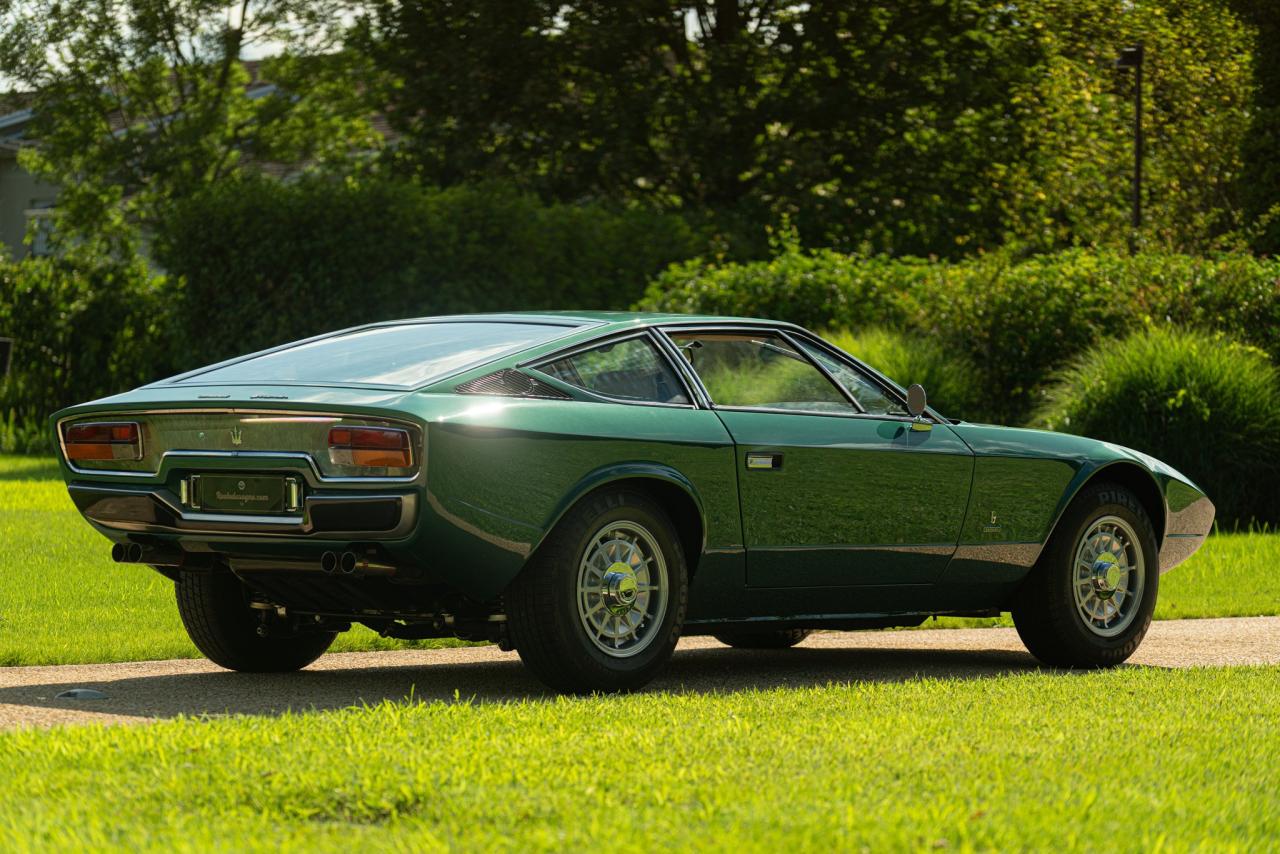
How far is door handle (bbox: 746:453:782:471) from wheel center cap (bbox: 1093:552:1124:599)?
6.20 ft

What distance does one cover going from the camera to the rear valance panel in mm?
6535

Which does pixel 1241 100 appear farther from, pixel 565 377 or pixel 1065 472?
pixel 565 377

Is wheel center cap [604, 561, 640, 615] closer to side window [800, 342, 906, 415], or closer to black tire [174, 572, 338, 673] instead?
black tire [174, 572, 338, 673]

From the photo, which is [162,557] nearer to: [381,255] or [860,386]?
[860,386]

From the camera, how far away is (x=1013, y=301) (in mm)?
17656

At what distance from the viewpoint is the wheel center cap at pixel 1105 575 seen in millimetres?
8766

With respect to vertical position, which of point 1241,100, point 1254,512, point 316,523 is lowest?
point 1254,512

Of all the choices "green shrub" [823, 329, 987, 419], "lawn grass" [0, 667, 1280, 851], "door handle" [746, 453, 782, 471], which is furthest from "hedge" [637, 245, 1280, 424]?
"lawn grass" [0, 667, 1280, 851]

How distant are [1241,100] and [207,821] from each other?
1090 inches

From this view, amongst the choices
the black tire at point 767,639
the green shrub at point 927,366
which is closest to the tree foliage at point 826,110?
the green shrub at point 927,366

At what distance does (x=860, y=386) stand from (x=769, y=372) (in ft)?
1.27

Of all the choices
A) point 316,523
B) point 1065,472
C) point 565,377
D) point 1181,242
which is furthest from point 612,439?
point 1181,242

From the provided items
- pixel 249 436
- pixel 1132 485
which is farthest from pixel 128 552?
pixel 1132 485

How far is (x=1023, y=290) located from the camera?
17.6 meters
